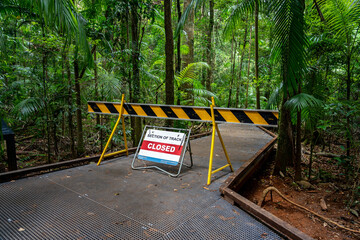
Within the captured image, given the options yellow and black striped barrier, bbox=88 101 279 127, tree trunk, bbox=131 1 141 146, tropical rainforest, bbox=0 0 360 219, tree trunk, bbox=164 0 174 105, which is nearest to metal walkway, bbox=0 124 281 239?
tropical rainforest, bbox=0 0 360 219

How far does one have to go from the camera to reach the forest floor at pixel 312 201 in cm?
311

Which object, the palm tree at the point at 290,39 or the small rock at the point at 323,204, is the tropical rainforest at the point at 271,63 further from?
the small rock at the point at 323,204

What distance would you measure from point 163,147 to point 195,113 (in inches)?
34.8

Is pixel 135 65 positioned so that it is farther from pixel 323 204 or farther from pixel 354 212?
pixel 354 212

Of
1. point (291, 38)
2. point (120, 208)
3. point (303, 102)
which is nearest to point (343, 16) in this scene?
point (291, 38)

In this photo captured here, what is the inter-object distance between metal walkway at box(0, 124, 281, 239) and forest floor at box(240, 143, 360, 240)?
106cm

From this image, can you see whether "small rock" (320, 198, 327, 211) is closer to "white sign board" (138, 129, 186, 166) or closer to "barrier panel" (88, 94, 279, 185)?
"barrier panel" (88, 94, 279, 185)

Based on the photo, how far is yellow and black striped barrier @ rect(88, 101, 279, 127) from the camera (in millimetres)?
3418

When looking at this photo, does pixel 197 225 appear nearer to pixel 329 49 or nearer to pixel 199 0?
pixel 329 49

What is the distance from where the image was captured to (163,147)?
13.6 feet

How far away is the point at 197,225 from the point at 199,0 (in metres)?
5.23

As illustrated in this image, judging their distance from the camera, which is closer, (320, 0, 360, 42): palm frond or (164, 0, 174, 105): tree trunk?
(320, 0, 360, 42): palm frond

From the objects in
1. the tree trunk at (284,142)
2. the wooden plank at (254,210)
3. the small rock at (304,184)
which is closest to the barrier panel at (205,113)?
the wooden plank at (254,210)

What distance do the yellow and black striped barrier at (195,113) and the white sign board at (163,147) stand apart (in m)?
0.37
